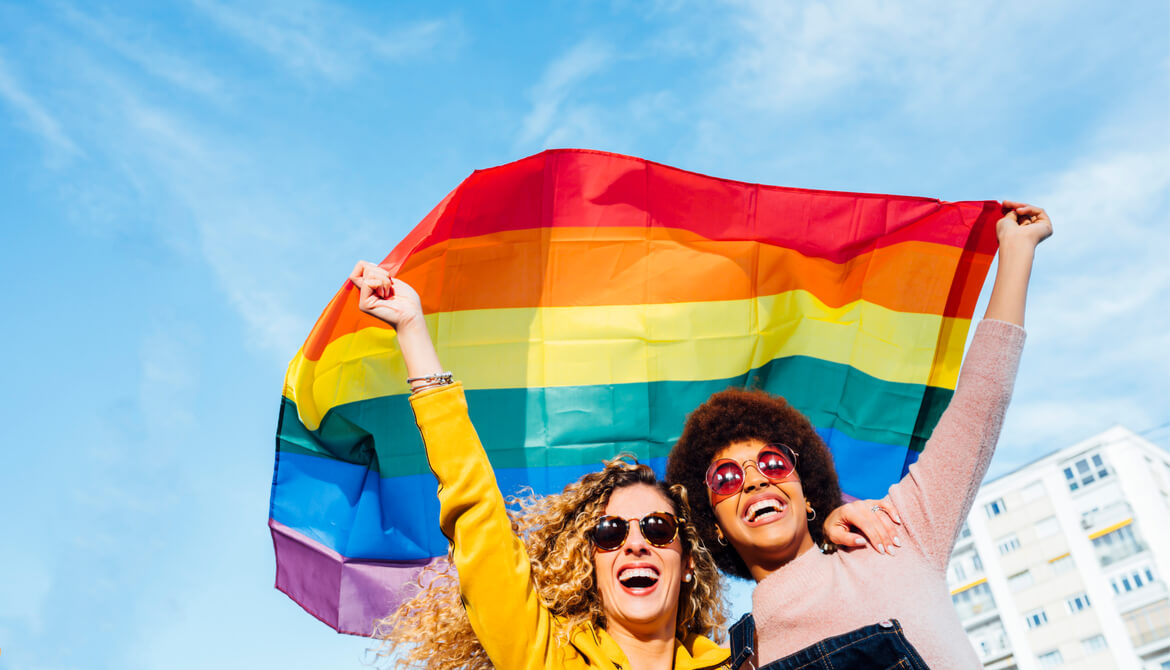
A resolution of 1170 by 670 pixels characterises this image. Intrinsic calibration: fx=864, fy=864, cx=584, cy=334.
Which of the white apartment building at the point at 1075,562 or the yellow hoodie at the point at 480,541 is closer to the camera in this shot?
the yellow hoodie at the point at 480,541

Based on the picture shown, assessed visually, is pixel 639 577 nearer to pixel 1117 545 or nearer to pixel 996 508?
pixel 1117 545

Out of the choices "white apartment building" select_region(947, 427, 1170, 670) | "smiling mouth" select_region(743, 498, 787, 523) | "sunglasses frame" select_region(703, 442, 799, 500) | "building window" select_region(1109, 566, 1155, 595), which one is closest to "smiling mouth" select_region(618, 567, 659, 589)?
"sunglasses frame" select_region(703, 442, 799, 500)

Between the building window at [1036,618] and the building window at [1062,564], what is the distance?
82.9 inches

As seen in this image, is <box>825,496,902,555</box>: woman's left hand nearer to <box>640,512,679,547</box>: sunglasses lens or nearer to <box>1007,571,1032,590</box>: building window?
<box>640,512,679,547</box>: sunglasses lens

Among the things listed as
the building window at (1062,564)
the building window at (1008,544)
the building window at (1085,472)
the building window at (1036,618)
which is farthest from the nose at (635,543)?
the building window at (1008,544)

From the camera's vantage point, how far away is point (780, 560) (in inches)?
132

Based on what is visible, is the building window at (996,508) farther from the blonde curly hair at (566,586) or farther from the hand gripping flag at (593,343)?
the blonde curly hair at (566,586)

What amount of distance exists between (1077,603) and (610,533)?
46.6 meters

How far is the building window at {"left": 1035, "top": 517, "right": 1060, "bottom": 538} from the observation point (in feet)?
145

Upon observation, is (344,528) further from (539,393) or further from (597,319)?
(597,319)

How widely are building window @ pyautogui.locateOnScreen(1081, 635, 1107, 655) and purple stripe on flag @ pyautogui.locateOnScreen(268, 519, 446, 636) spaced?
44763mm

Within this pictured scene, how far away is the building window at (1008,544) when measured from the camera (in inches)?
1801

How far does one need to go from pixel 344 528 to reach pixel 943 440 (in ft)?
12.7

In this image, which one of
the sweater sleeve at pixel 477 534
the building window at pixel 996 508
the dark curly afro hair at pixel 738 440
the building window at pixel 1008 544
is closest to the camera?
the sweater sleeve at pixel 477 534
